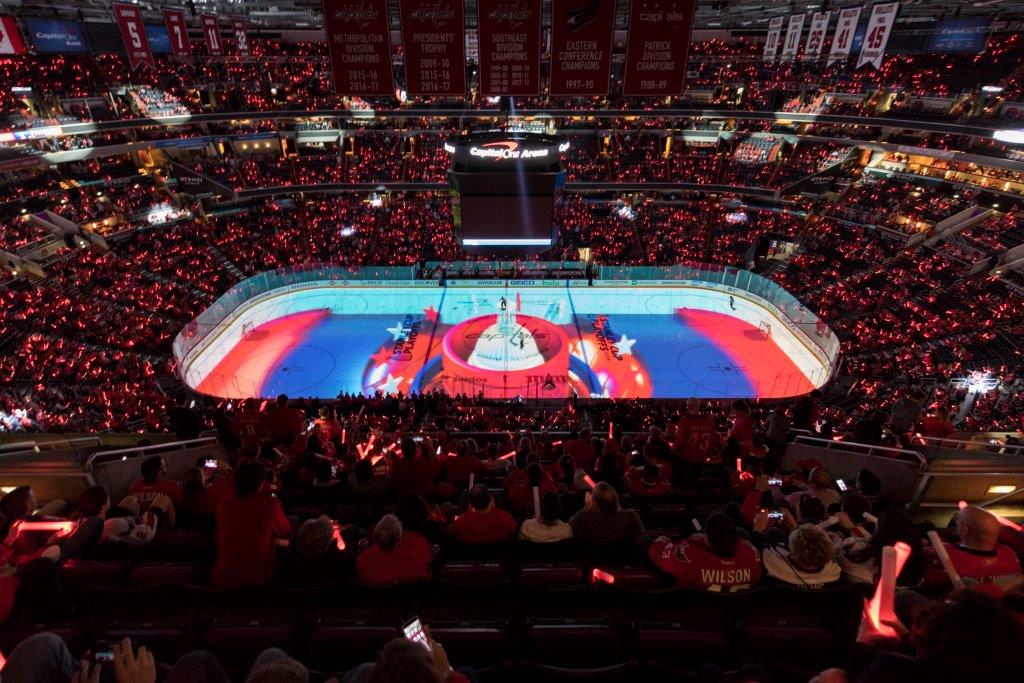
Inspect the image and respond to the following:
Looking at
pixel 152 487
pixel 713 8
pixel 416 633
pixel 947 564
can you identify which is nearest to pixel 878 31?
pixel 713 8

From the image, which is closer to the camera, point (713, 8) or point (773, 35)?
point (773, 35)

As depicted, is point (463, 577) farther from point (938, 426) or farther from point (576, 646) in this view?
point (938, 426)

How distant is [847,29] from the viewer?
53.6ft

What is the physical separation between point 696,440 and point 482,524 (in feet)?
15.0

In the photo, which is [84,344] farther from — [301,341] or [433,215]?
[433,215]

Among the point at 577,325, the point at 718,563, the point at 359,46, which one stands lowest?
the point at 577,325

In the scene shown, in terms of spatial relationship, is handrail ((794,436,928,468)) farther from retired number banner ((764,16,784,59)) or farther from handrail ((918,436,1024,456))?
retired number banner ((764,16,784,59))

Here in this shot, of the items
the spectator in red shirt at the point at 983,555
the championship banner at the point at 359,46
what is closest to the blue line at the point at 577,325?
the championship banner at the point at 359,46

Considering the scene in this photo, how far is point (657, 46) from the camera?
1149 centimetres

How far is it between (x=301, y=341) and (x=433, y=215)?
44.9ft

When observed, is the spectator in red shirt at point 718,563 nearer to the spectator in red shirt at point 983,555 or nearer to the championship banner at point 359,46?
the spectator in red shirt at point 983,555

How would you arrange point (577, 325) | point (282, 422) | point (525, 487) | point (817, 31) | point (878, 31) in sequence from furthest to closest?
1. point (577, 325)
2. point (817, 31)
3. point (878, 31)
4. point (282, 422)
5. point (525, 487)

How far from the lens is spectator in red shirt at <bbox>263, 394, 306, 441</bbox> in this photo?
998cm

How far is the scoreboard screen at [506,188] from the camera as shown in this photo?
1983 cm
